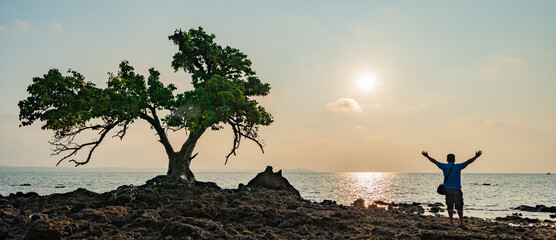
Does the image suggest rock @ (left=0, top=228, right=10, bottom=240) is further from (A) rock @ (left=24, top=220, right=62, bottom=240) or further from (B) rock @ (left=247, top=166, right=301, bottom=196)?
(B) rock @ (left=247, top=166, right=301, bottom=196)

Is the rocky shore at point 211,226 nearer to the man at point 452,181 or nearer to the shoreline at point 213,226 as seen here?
the shoreline at point 213,226

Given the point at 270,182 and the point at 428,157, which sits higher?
the point at 428,157

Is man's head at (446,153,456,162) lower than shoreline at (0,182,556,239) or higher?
higher

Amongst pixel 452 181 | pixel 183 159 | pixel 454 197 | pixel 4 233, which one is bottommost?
pixel 4 233

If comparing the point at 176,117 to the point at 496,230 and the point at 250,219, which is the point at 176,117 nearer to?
the point at 250,219

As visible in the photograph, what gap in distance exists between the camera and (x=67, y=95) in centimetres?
2116

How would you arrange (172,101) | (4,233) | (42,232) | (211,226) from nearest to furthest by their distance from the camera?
1. (42,232)
2. (4,233)
3. (211,226)
4. (172,101)

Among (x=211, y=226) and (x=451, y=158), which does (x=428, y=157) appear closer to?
(x=451, y=158)

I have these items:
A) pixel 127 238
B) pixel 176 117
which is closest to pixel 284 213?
pixel 127 238

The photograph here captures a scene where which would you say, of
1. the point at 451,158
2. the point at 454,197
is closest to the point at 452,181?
the point at 454,197

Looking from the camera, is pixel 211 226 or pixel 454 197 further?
pixel 454 197

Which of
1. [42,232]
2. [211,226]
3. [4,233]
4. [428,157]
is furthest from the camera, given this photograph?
[428,157]

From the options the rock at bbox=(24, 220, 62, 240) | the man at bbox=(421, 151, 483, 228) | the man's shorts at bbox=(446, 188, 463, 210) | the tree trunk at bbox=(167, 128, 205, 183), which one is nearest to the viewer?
the rock at bbox=(24, 220, 62, 240)

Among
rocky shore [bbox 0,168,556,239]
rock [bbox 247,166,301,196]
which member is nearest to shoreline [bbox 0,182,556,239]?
rocky shore [bbox 0,168,556,239]
